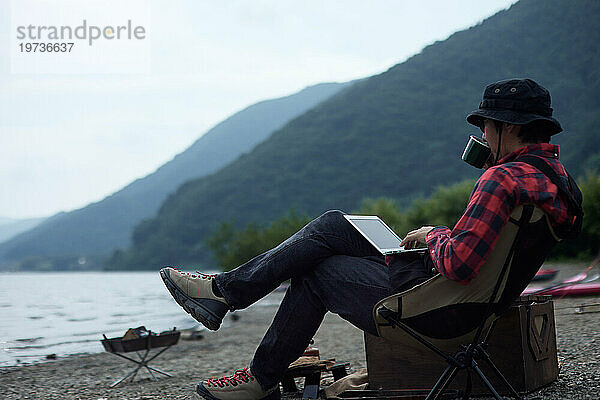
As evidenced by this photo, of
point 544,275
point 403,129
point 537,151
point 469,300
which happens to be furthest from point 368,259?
point 403,129

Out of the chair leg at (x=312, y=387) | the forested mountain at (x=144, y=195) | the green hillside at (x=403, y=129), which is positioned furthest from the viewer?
the forested mountain at (x=144, y=195)

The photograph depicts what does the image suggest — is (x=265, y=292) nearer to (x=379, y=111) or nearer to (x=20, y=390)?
(x=20, y=390)

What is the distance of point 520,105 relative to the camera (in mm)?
2660

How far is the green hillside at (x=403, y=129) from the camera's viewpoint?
218 feet

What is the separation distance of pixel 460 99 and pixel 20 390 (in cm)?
7286

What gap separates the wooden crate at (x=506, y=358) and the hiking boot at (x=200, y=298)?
0.79 m

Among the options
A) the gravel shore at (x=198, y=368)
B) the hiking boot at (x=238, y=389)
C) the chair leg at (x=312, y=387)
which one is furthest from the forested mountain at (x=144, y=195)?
the hiking boot at (x=238, y=389)

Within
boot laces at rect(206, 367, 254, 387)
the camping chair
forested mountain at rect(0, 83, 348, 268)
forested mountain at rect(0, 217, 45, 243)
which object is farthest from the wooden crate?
forested mountain at rect(0, 217, 45, 243)

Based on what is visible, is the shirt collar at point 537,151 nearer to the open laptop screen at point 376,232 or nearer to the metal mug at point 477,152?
the metal mug at point 477,152

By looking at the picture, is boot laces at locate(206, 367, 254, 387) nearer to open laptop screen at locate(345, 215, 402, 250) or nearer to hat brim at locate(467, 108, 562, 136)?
open laptop screen at locate(345, 215, 402, 250)

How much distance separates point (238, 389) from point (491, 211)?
1.40 meters

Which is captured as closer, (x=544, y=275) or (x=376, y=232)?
(x=376, y=232)

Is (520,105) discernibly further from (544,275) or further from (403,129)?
(403,129)

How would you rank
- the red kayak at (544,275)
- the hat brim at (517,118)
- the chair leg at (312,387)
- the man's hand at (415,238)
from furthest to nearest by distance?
1. the red kayak at (544,275)
2. the chair leg at (312,387)
3. the man's hand at (415,238)
4. the hat brim at (517,118)
